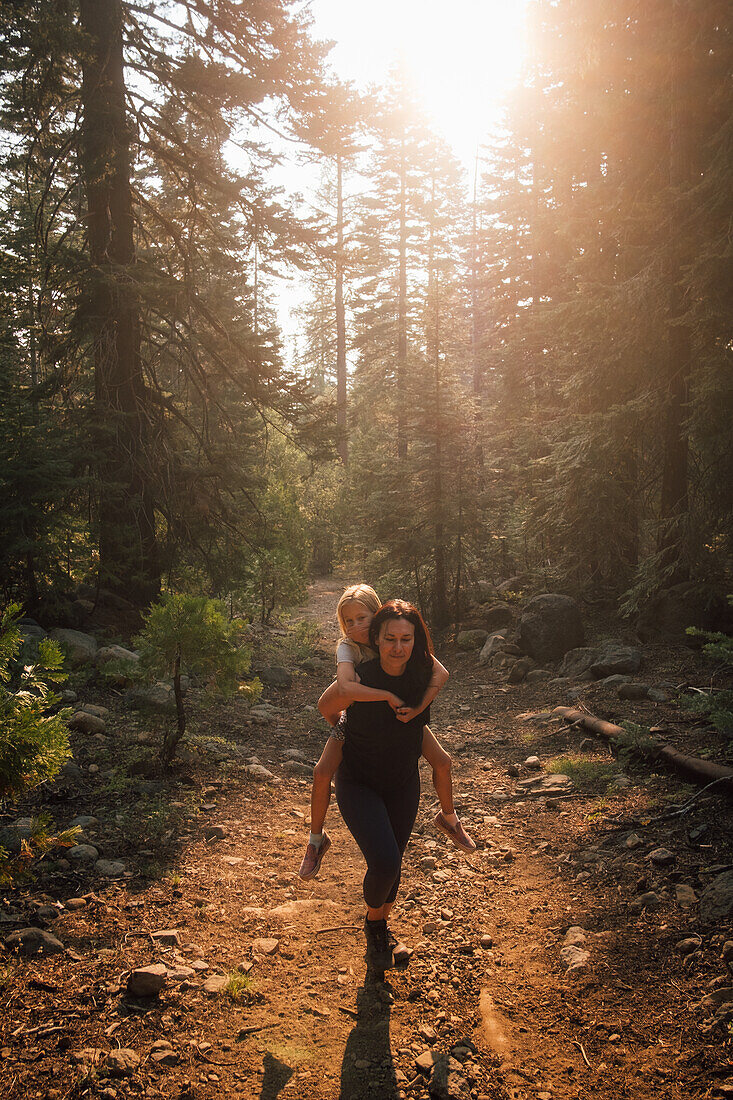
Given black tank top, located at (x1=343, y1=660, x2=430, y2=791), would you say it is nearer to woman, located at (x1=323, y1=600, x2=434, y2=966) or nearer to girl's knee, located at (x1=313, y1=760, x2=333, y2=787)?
woman, located at (x1=323, y1=600, x2=434, y2=966)

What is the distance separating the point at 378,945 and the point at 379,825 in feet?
2.49

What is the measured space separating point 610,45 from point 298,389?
774 cm

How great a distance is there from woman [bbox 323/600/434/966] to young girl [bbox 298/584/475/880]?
0.06 metres

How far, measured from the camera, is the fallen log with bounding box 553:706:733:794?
470 centimetres

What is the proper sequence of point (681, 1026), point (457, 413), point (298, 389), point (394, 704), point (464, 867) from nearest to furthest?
point (681, 1026) → point (394, 704) → point (464, 867) → point (298, 389) → point (457, 413)

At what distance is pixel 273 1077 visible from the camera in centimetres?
262

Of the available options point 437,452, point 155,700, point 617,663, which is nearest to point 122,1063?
point 155,700

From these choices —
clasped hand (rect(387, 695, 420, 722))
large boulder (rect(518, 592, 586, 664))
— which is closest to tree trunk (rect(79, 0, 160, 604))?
large boulder (rect(518, 592, 586, 664))

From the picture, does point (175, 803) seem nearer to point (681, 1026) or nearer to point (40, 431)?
point (681, 1026)

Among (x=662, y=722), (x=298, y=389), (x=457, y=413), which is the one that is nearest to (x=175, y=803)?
(x=662, y=722)

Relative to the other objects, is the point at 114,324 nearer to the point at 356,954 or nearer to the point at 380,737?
the point at 380,737

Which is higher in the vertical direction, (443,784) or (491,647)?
(443,784)

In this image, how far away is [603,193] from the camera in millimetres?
11617

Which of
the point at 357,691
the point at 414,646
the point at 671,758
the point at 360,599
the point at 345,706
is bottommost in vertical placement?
the point at 671,758
